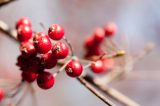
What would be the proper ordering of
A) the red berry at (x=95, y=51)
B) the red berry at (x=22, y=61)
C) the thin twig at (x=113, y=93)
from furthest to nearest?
the red berry at (x=95, y=51)
the thin twig at (x=113, y=93)
the red berry at (x=22, y=61)

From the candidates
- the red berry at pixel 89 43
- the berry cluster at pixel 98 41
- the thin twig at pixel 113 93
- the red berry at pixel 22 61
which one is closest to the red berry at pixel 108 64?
the berry cluster at pixel 98 41

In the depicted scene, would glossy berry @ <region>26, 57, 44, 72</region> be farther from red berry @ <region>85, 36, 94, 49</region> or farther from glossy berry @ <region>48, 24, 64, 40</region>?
red berry @ <region>85, 36, 94, 49</region>

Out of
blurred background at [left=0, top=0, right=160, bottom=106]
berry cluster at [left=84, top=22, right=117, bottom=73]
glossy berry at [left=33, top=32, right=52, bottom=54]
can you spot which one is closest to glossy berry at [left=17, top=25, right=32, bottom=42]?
glossy berry at [left=33, top=32, right=52, bottom=54]

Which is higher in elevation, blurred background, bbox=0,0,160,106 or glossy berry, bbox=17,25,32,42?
blurred background, bbox=0,0,160,106

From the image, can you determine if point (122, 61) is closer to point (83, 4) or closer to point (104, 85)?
point (104, 85)

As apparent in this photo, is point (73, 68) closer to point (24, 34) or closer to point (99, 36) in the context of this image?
point (24, 34)

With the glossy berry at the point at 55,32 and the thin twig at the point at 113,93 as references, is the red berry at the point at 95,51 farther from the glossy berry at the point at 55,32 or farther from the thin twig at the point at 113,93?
the glossy berry at the point at 55,32

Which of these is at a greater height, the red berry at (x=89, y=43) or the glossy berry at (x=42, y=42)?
the red berry at (x=89, y=43)
